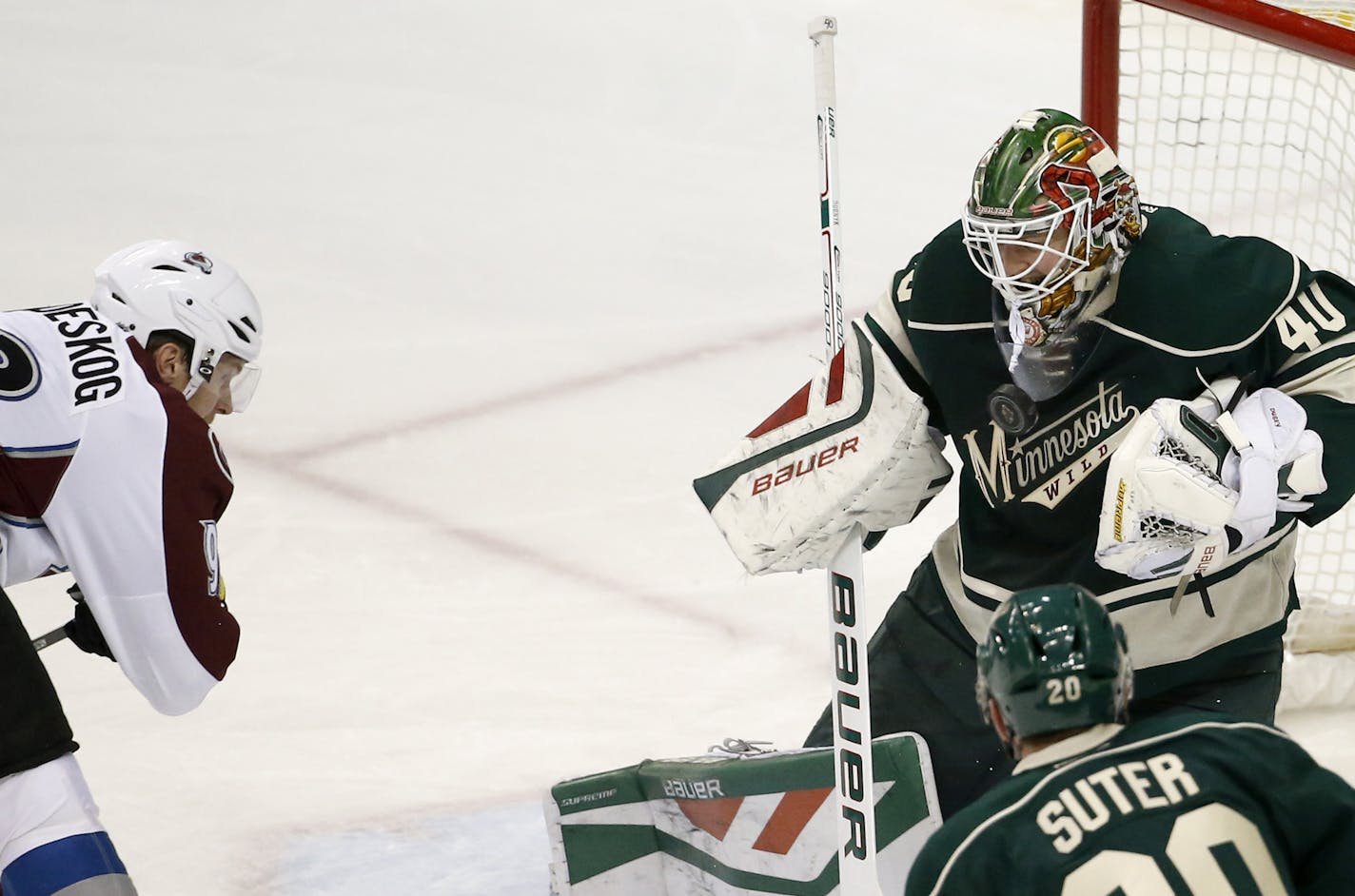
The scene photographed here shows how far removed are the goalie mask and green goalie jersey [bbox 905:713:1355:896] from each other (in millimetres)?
788

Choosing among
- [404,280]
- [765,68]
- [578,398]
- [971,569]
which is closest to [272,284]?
[404,280]

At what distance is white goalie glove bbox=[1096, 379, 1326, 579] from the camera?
204cm

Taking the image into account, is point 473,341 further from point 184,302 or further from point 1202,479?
point 1202,479

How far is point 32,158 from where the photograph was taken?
625 centimetres

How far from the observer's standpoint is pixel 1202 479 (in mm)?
2033

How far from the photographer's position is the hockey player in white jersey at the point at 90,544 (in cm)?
209

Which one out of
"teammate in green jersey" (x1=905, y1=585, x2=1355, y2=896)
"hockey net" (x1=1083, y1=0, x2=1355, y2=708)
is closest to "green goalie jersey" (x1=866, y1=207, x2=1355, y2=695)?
"teammate in green jersey" (x1=905, y1=585, x2=1355, y2=896)

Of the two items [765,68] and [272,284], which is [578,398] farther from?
[765,68]

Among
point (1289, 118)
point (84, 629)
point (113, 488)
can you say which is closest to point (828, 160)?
point (113, 488)

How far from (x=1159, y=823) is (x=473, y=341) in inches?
155

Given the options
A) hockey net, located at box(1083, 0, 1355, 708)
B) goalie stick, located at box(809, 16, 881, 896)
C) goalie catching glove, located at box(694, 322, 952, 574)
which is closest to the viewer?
goalie stick, located at box(809, 16, 881, 896)

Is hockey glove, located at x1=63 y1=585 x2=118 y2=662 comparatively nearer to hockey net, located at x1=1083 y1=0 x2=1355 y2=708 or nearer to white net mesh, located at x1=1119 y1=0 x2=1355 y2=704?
hockey net, located at x1=1083 y1=0 x2=1355 y2=708

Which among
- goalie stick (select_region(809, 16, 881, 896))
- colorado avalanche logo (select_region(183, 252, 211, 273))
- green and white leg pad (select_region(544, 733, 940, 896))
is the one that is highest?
colorado avalanche logo (select_region(183, 252, 211, 273))

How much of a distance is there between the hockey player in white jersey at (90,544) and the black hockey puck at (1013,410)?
962 millimetres
